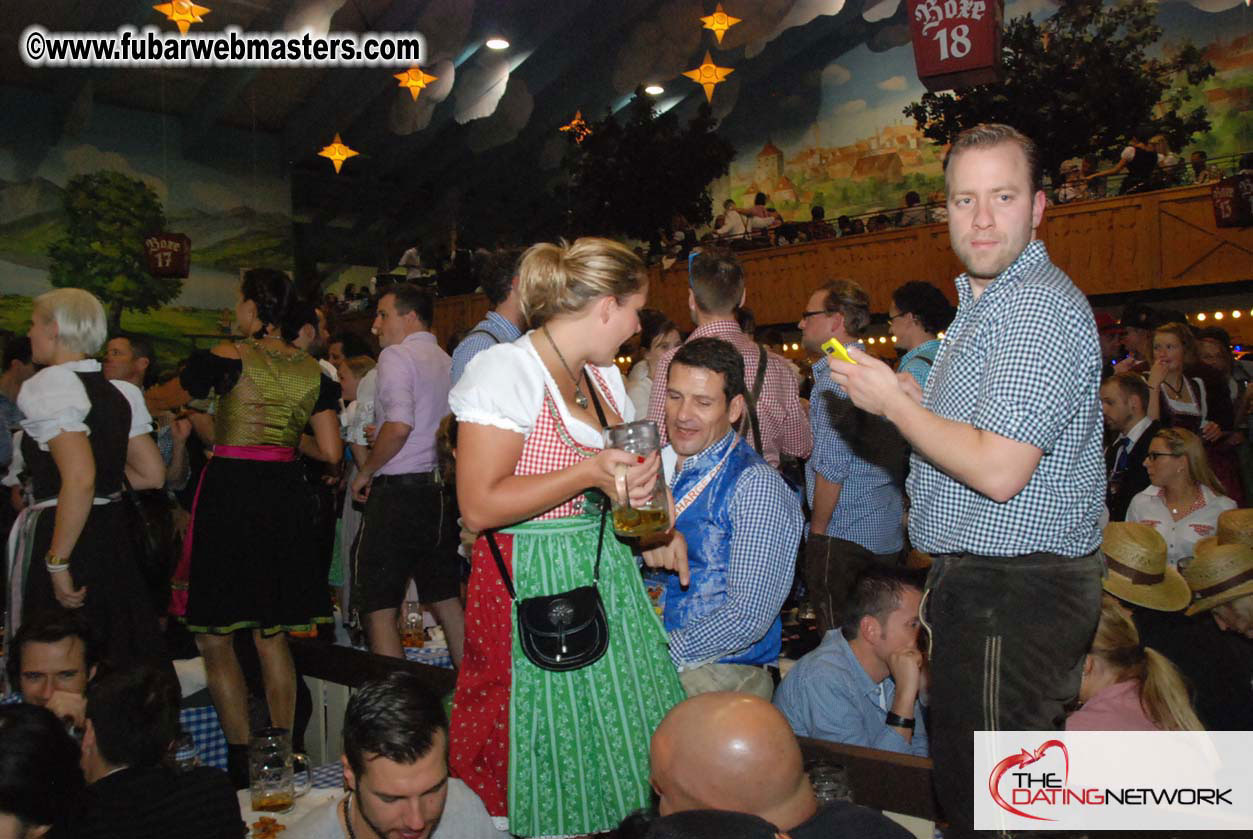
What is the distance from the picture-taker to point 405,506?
3.98m

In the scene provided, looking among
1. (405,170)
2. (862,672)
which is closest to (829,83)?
(405,170)

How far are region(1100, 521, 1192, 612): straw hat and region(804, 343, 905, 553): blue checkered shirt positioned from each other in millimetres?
1014

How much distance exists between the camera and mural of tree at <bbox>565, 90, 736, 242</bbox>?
46.3 ft

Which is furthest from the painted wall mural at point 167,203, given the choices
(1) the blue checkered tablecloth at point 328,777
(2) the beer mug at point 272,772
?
(2) the beer mug at point 272,772

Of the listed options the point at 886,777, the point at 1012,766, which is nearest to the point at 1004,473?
the point at 1012,766

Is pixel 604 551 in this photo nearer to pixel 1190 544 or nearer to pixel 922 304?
pixel 922 304

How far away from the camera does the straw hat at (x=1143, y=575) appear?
303 cm

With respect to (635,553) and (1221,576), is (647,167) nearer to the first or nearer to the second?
(1221,576)

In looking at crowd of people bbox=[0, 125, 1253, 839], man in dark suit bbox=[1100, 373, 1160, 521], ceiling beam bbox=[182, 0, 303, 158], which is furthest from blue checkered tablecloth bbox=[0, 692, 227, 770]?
ceiling beam bbox=[182, 0, 303, 158]

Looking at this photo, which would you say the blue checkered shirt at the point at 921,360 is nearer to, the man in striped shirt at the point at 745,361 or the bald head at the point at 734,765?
the man in striped shirt at the point at 745,361

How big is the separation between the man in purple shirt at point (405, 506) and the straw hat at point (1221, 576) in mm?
2488

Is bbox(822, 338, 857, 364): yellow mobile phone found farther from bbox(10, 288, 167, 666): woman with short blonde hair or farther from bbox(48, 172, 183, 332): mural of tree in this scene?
bbox(48, 172, 183, 332): mural of tree

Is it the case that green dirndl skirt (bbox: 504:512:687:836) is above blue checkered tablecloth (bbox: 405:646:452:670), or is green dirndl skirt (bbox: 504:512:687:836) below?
above

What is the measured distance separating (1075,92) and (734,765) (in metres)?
12.9
